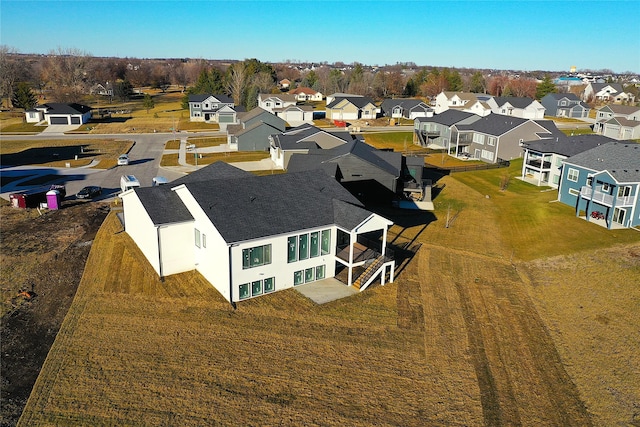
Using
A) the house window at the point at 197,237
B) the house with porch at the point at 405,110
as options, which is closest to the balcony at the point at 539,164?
the house window at the point at 197,237

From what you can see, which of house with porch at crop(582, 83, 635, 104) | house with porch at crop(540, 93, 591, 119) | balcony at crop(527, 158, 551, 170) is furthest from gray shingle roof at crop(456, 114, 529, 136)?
house with porch at crop(582, 83, 635, 104)

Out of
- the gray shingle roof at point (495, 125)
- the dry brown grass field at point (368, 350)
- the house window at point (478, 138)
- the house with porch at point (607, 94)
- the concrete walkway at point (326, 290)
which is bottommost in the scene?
the dry brown grass field at point (368, 350)

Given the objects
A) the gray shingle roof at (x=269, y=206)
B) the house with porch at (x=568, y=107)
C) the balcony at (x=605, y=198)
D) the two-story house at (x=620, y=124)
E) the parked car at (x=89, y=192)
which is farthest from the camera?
the house with porch at (x=568, y=107)

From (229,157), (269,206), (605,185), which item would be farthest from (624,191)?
(229,157)

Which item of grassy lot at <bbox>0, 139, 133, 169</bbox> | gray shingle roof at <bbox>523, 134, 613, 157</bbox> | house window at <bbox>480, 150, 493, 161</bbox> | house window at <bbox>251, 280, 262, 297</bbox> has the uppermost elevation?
gray shingle roof at <bbox>523, 134, 613, 157</bbox>

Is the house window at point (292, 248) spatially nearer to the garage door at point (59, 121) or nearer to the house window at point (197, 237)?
the house window at point (197, 237)

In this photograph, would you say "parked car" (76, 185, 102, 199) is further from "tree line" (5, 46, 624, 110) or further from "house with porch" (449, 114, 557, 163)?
"tree line" (5, 46, 624, 110)

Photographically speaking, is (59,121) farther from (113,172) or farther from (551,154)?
(551,154)
